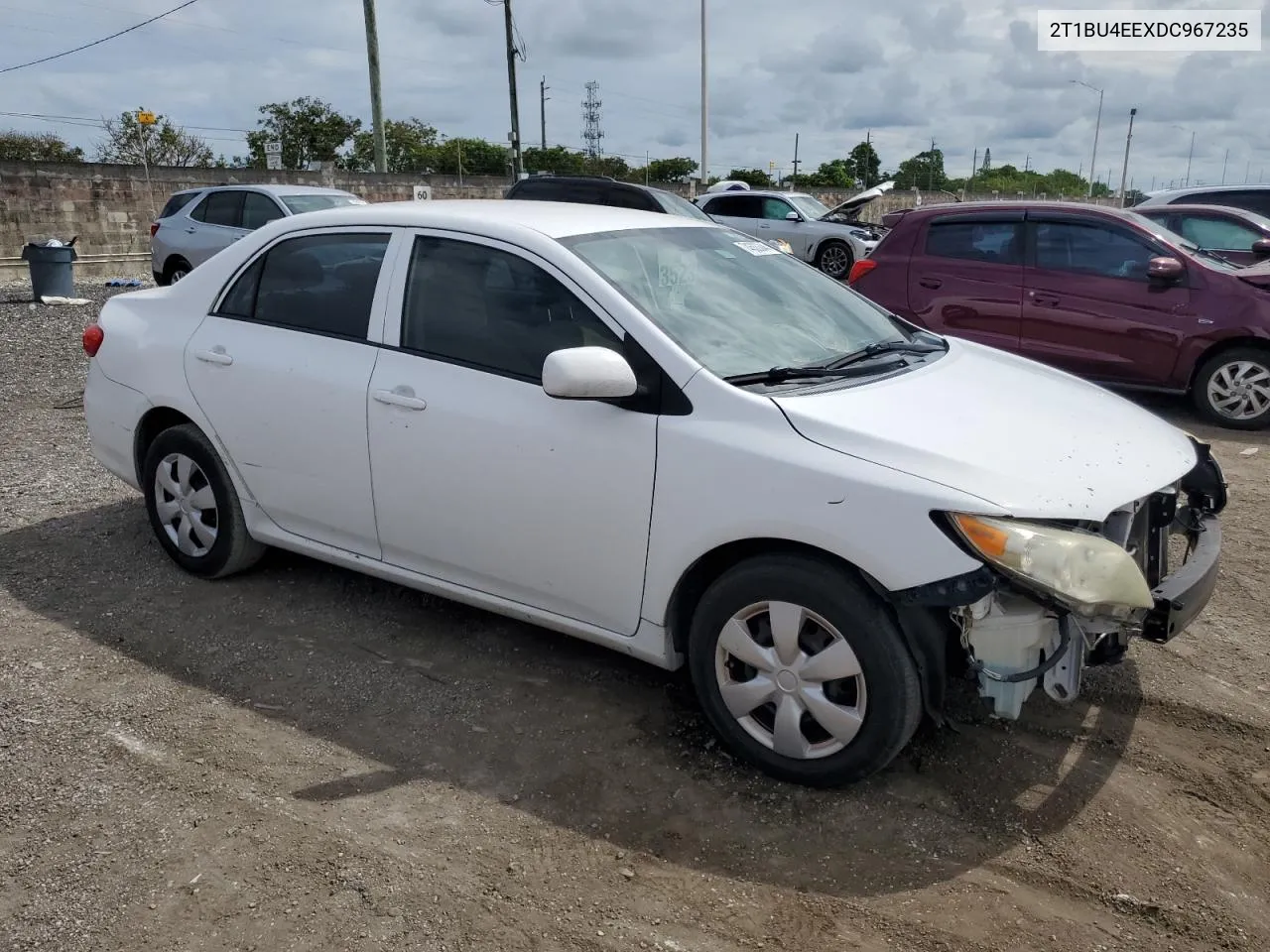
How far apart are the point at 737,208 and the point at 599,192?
20.2 feet

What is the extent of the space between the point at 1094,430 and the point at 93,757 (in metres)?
3.42

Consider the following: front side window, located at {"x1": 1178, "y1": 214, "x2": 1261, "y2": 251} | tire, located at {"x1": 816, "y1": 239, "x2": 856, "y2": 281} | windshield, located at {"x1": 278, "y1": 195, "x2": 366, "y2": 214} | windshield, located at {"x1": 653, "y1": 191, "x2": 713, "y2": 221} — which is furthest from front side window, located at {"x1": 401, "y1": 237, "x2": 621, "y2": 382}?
tire, located at {"x1": 816, "y1": 239, "x2": 856, "y2": 281}

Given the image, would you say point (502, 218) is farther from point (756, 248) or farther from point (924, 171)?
point (924, 171)

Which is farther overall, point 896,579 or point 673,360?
point 673,360

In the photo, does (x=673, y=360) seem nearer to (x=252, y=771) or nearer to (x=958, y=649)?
(x=958, y=649)

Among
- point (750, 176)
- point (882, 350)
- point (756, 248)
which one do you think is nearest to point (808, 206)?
point (756, 248)

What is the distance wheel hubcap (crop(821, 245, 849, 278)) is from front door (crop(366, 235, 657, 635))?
15109mm

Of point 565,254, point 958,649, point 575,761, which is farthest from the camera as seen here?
point 565,254

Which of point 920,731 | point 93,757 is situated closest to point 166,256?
point 93,757

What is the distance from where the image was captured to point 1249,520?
18.6ft

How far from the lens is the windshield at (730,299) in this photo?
3479 millimetres

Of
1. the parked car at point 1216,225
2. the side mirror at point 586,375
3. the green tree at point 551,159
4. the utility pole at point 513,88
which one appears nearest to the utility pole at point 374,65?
the utility pole at point 513,88

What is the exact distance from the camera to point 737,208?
754 inches

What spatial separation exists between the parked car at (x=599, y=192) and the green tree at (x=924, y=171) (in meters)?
69.0
